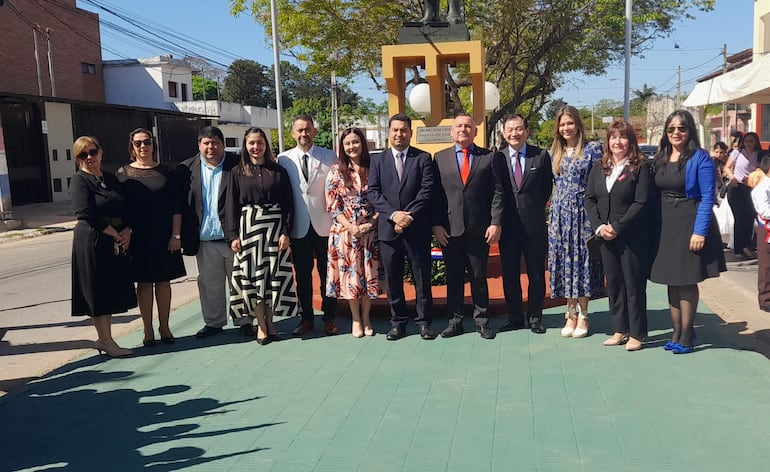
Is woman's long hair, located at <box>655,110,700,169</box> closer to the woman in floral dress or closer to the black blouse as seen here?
the woman in floral dress

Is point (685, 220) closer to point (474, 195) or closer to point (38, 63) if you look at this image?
point (474, 195)

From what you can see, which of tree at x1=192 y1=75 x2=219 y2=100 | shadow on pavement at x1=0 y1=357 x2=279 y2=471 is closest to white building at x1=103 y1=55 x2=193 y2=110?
tree at x1=192 y1=75 x2=219 y2=100

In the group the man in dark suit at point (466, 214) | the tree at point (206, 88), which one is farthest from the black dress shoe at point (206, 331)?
the tree at point (206, 88)

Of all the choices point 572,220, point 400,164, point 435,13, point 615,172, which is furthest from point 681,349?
point 435,13

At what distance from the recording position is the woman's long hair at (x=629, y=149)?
4855mm

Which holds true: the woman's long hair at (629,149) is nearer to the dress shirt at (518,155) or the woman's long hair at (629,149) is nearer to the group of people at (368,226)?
the group of people at (368,226)

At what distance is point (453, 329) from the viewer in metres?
5.47

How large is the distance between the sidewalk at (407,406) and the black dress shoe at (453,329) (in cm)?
8

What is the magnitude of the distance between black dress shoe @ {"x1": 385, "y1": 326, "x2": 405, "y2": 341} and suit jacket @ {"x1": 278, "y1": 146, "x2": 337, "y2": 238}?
3.17 ft

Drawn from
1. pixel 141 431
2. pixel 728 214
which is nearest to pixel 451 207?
pixel 141 431

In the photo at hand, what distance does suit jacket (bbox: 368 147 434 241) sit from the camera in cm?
527

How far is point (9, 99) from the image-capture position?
68.0ft

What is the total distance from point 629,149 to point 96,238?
4.08m

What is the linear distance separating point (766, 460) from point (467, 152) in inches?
119
